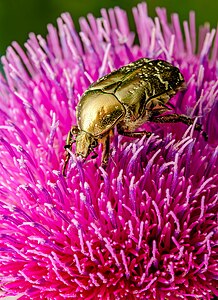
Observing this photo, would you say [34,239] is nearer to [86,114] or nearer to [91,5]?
[86,114]

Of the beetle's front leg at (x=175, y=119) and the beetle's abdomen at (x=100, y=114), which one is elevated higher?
the beetle's front leg at (x=175, y=119)

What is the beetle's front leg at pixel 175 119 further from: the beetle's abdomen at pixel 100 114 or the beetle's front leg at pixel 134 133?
the beetle's abdomen at pixel 100 114

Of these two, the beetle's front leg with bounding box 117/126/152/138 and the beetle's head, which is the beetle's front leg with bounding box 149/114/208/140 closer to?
the beetle's front leg with bounding box 117/126/152/138

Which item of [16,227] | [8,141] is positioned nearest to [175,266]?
[16,227]

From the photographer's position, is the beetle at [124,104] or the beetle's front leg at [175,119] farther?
the beetle's front leg at [175,119]

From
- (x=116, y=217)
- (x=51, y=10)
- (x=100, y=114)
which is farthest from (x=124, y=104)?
(x=51, y=10)

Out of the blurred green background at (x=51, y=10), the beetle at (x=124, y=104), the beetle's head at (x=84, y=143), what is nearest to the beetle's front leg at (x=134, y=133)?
the beetle at (x=124, y=104)

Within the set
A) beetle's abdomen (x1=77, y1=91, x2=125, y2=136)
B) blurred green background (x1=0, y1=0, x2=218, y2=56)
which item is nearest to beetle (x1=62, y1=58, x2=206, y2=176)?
beetle's abdomen (x1=77, y1=91, x2=125, y2=136)

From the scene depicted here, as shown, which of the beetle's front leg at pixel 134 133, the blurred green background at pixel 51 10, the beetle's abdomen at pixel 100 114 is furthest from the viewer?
the blurred green background at pixel 51 10
